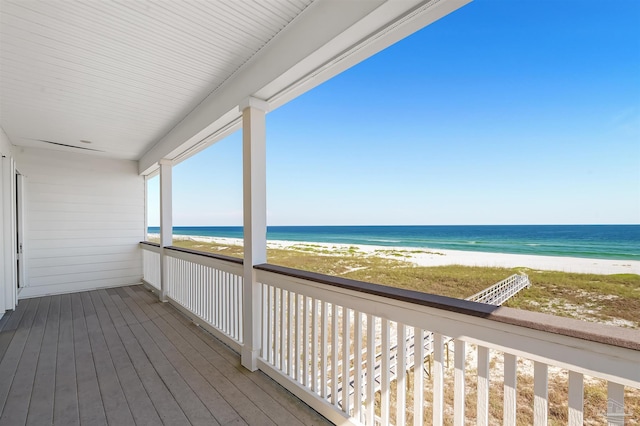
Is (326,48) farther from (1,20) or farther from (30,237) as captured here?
(30,237)

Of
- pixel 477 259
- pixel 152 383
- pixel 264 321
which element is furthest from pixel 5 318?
pixel 477 259

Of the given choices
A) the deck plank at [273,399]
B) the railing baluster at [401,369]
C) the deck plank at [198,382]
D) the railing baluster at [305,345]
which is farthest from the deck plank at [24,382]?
the railing baluster at [401,369]

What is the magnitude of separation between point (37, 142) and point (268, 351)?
543cm

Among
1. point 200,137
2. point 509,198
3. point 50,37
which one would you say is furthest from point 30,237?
point 509,198

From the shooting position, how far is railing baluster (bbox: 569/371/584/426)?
95cm

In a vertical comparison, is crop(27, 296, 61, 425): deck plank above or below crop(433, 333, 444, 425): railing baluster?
below

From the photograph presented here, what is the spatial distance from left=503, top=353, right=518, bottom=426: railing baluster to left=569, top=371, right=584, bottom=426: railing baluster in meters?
0.17

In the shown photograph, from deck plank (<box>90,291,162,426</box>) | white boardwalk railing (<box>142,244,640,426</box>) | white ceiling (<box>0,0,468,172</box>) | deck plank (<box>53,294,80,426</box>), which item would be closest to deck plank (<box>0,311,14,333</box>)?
deck plank (<box>53,294,80,426</box>)

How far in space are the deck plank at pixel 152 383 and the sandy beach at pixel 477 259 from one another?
43.2 ft

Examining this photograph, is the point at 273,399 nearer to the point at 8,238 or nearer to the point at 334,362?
the point at 334,362

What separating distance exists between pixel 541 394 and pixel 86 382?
9.98ft

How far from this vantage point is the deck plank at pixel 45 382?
186 cm

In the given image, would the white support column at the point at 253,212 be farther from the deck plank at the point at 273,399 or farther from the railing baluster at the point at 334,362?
the railing baluster at the point at 334,362

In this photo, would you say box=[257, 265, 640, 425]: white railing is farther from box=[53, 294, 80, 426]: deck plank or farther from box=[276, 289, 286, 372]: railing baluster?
box=[53, 294, 80, 426]: deck plank
